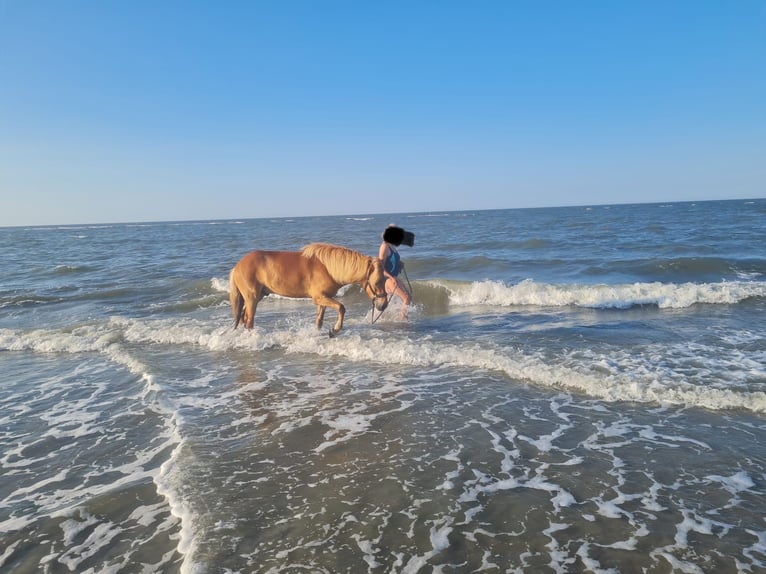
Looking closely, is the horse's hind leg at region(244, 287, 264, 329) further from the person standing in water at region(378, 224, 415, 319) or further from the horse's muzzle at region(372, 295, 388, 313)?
the person standing in water at region(378, 224, 415, 319)

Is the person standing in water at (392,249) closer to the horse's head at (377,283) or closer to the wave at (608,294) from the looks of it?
the horse's head at (377,283)

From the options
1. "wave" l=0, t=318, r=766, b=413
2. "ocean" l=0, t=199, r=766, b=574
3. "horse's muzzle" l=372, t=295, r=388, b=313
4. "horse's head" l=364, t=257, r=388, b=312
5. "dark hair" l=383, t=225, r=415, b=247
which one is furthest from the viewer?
"dark hair" l=383, t=225, r=415, b=247

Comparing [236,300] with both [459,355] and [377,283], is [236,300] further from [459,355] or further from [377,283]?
[459,355]

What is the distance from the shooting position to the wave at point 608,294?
10578 millimetres

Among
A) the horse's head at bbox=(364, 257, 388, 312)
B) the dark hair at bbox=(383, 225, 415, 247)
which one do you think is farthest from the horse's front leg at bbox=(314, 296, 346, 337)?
the dark hair at bbox=(383, 225, 415, 247)

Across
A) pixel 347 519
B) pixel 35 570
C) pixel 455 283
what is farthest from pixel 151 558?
pixel 455 283

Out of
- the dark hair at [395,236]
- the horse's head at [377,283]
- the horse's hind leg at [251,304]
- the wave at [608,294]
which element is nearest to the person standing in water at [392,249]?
the dark hair at [395,236]

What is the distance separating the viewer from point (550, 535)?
2.86 metres

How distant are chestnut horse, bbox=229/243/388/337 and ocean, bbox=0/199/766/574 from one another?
82cm

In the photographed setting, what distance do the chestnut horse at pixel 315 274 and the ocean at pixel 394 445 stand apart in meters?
0.82

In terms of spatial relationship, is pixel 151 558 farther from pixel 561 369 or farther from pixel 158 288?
pixel 158 288

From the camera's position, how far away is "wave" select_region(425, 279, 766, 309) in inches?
416

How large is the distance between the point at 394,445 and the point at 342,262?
447cm

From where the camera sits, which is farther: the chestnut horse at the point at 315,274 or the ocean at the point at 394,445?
the chestnut horse at the point at 315,274
